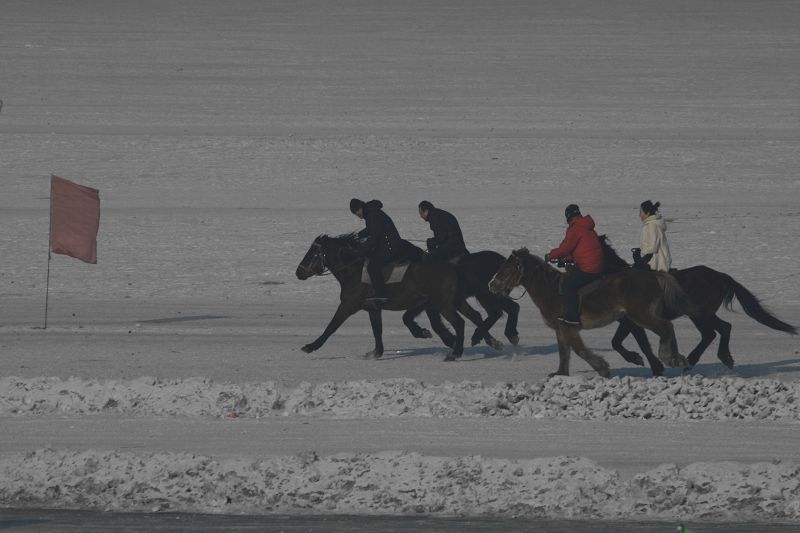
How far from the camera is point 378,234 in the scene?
15.5 m

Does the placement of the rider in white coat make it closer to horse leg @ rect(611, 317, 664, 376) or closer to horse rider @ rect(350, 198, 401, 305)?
horse leg @ rect(611, 317, 664, 376)

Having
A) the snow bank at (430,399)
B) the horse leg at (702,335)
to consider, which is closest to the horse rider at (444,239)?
the horse leg at (702,335)

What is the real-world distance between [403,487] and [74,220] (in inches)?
383

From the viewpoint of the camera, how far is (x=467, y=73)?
142 ft

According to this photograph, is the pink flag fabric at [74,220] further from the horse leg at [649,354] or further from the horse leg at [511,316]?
the horse leg at [649,354]

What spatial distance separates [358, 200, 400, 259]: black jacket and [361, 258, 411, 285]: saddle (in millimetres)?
105

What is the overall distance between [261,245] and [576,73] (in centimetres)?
2146

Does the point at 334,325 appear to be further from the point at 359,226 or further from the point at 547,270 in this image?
the point at 359,226

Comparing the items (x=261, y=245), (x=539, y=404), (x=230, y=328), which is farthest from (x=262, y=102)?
(x=539, y=404)

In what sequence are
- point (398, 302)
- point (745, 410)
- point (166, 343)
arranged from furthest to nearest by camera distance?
1. point (166, 343)
2. point (398, 302)
3. point (745, 410)

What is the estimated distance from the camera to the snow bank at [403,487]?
921 centimetres

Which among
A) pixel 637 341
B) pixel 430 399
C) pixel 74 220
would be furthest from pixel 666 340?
pixel 74 220

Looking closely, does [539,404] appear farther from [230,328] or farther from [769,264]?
[769,264]

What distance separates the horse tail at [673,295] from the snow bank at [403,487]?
3900 millimetres
